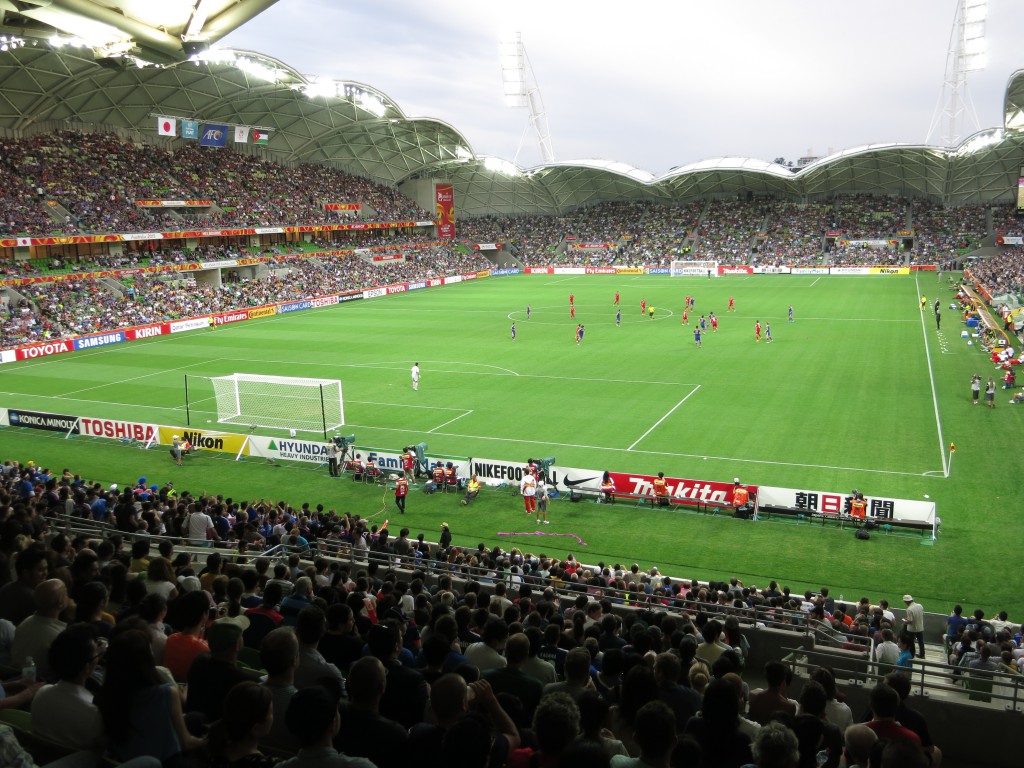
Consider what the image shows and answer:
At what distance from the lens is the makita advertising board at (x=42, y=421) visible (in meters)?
31.4

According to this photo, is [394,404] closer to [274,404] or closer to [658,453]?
[274,404]

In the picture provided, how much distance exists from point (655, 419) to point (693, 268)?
66855mm

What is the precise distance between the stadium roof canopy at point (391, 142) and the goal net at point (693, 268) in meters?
11.1

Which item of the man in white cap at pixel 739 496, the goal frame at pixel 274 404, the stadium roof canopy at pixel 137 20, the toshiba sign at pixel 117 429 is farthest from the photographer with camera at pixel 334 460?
the stadium roof canopy at pixel 137 20

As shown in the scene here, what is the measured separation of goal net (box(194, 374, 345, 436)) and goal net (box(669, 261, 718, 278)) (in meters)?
67.1

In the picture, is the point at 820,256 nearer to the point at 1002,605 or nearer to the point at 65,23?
the point at 1002,605

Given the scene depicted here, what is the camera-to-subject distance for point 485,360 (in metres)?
44.7

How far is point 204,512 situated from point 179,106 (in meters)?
65.6

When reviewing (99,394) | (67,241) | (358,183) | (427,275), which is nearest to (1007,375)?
(99,394)

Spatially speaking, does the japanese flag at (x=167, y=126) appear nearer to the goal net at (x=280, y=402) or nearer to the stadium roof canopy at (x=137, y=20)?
the goal net at (x=280, y=402)

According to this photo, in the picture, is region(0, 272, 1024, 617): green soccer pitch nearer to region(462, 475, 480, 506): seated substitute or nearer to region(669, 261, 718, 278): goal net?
region(462, 475, 480, 506): seated substitute

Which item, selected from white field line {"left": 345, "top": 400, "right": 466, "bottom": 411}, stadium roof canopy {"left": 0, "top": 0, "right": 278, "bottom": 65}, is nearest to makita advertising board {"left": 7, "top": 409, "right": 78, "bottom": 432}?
white field line {"left": 345, "top": 400, "right": 466, "bottom": 411}

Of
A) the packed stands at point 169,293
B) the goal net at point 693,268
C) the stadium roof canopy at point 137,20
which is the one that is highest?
the stadium roof canopy at point 137,20

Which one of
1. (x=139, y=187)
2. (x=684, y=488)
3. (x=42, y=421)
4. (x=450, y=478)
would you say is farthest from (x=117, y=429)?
(x=139, y=187)
